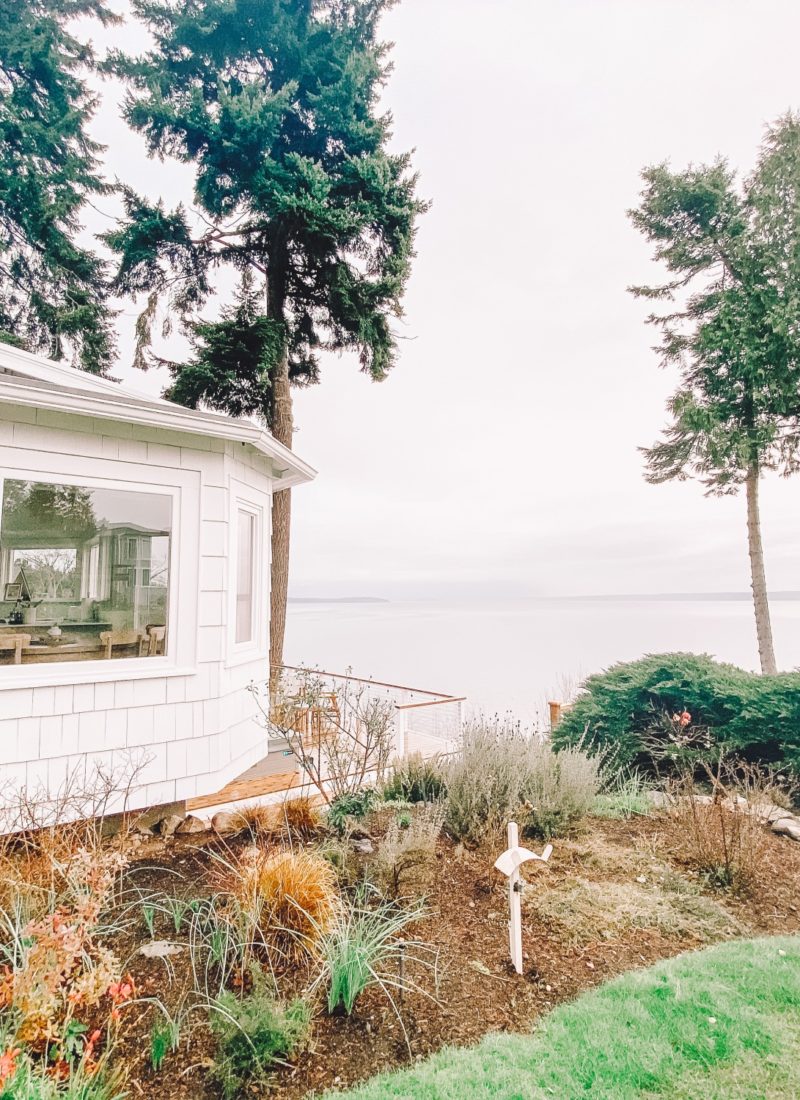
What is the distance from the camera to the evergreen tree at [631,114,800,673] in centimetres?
990

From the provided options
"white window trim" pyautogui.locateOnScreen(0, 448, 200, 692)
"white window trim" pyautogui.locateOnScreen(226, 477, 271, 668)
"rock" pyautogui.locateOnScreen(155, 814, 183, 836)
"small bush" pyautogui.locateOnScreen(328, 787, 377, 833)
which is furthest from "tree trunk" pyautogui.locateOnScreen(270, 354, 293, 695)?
"small bush" pyautogui.locateOnScreen(328, 787, 377, 833)

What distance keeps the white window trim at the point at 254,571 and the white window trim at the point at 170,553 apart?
366 mm

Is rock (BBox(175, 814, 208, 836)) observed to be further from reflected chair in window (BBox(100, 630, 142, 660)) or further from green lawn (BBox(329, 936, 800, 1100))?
green lawn (BBox(329, 936, 800, 1100))

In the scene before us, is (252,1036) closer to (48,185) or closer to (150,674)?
(150,674)

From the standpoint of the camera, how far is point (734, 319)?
32.9 ft

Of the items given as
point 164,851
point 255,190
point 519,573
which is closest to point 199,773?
point 164,851

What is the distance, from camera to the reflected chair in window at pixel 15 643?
155 inches

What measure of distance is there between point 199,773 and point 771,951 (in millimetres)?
4046

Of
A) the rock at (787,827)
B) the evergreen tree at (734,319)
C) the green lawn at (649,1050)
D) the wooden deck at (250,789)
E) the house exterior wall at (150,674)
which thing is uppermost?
the evergreen tree at (734,319)

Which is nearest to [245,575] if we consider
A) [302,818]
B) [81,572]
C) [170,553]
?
[170,553]

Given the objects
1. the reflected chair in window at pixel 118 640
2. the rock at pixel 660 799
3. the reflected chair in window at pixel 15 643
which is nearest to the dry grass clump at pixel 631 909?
the rock at pixel 660 799

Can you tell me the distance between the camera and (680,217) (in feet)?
35.6

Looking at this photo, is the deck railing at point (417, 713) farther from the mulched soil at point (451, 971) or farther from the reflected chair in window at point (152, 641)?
the mulched soil at point (451, 971)

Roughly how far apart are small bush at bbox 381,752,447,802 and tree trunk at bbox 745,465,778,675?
834 cm
